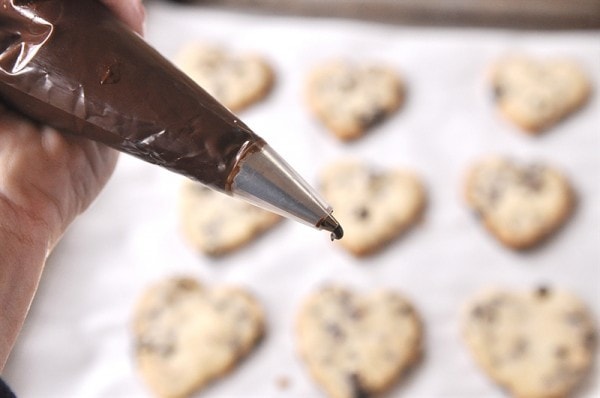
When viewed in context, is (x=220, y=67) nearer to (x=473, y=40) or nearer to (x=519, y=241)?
(x=473, y=40)

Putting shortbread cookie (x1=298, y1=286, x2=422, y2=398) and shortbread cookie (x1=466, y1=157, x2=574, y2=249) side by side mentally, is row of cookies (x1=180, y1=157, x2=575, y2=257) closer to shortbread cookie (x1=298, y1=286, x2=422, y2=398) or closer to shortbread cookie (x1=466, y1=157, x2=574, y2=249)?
shortbread cookie (x1=466, y1=157, x2=574, y2=249)

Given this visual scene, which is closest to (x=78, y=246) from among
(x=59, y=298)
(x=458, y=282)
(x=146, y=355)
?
(x=59, y=298)

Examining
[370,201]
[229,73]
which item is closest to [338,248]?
[370,201]

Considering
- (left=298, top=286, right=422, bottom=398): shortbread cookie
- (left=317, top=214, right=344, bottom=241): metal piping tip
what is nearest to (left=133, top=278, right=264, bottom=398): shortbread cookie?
(left=298, top=286, right=422, bottom=398): shortbread cookie

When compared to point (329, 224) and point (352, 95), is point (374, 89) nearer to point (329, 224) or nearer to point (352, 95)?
point (352, 95)

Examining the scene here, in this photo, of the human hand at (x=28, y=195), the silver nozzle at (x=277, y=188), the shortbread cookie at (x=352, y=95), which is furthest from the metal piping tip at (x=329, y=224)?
the shortbread cookie at (x=352, y=95)

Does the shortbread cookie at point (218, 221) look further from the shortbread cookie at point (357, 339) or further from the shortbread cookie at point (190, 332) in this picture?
the shortbread cookie at point (357, 339)
